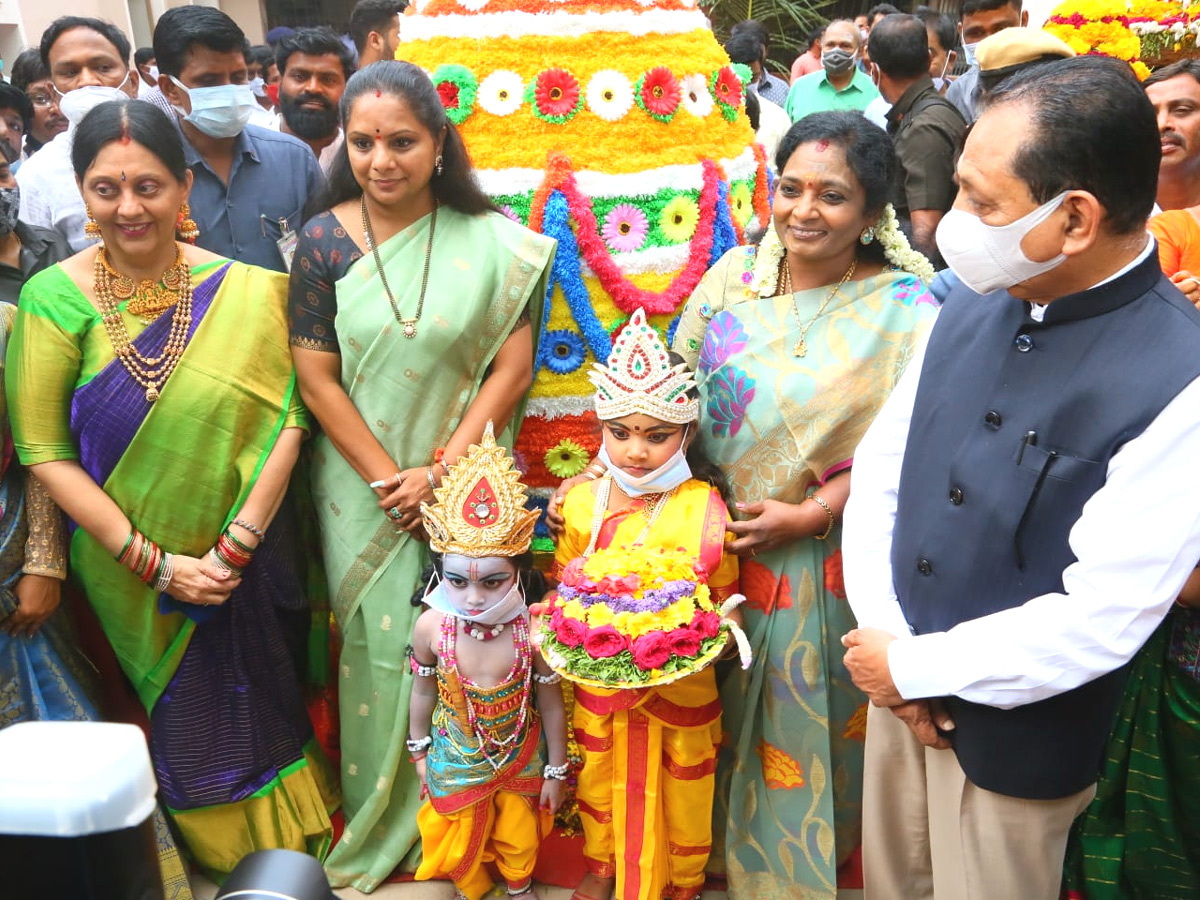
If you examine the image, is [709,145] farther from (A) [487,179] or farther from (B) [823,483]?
(B) [823,483]

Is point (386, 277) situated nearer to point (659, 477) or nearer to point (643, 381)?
point (643, 381)

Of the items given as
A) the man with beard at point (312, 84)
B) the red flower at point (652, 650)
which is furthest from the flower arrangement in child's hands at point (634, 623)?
the man with beard at point (312, 84)

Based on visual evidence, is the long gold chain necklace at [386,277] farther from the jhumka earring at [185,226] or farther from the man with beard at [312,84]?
the man with beard at [312,84]

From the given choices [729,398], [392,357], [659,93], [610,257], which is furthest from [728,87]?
[392,357]

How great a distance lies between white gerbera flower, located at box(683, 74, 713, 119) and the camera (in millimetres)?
3266

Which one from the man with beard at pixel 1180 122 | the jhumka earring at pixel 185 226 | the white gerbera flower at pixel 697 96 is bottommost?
the jhumka earring at pixel 185 226

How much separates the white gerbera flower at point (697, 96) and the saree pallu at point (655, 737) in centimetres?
132

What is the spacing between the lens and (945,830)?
2084 millimetres

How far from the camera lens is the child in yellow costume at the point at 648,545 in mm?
2643

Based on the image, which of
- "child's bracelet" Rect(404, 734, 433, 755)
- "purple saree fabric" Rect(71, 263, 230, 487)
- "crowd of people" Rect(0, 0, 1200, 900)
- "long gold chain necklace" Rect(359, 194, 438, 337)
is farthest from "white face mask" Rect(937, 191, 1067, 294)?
"purple saree fabric" Rect(71, 263, 230, 487)

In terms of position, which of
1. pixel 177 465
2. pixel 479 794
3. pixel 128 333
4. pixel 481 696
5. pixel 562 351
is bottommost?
pixel 479 794

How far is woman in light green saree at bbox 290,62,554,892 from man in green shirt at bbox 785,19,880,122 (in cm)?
485

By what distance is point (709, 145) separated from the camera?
3.34 meters

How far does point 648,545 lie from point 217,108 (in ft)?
6.87
